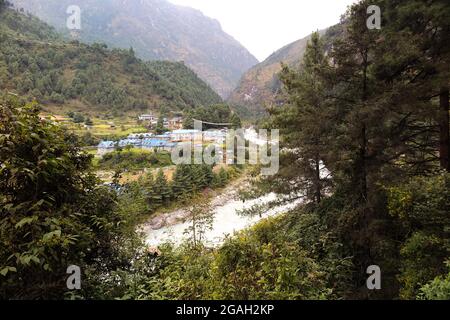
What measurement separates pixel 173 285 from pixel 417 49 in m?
7.54

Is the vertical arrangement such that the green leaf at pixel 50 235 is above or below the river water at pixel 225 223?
above

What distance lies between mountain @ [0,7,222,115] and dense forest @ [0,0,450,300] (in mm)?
72746

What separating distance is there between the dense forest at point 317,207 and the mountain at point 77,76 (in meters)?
72.7

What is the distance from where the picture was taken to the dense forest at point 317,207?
377 cm

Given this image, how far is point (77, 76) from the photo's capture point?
9262 centimetres

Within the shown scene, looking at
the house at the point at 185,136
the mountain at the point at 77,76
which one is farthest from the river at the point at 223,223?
the mountain at the point at 77,76

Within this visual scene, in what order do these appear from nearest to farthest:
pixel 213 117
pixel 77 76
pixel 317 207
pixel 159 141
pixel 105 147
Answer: pixel 317 207, pixel 105 147, pixel 159 141, pixel 213 117, pixel 77 76

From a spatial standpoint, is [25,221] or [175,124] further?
[175,124]

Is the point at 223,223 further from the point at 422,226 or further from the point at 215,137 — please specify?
the point at 215,137

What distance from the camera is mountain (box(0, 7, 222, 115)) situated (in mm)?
79312

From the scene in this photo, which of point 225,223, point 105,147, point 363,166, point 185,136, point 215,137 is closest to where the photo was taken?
point 363,166

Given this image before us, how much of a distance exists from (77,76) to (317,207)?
97.6 m

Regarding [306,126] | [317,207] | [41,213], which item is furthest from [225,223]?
[41,213]

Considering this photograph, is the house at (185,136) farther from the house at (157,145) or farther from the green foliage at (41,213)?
the green foliage at (41,213)
